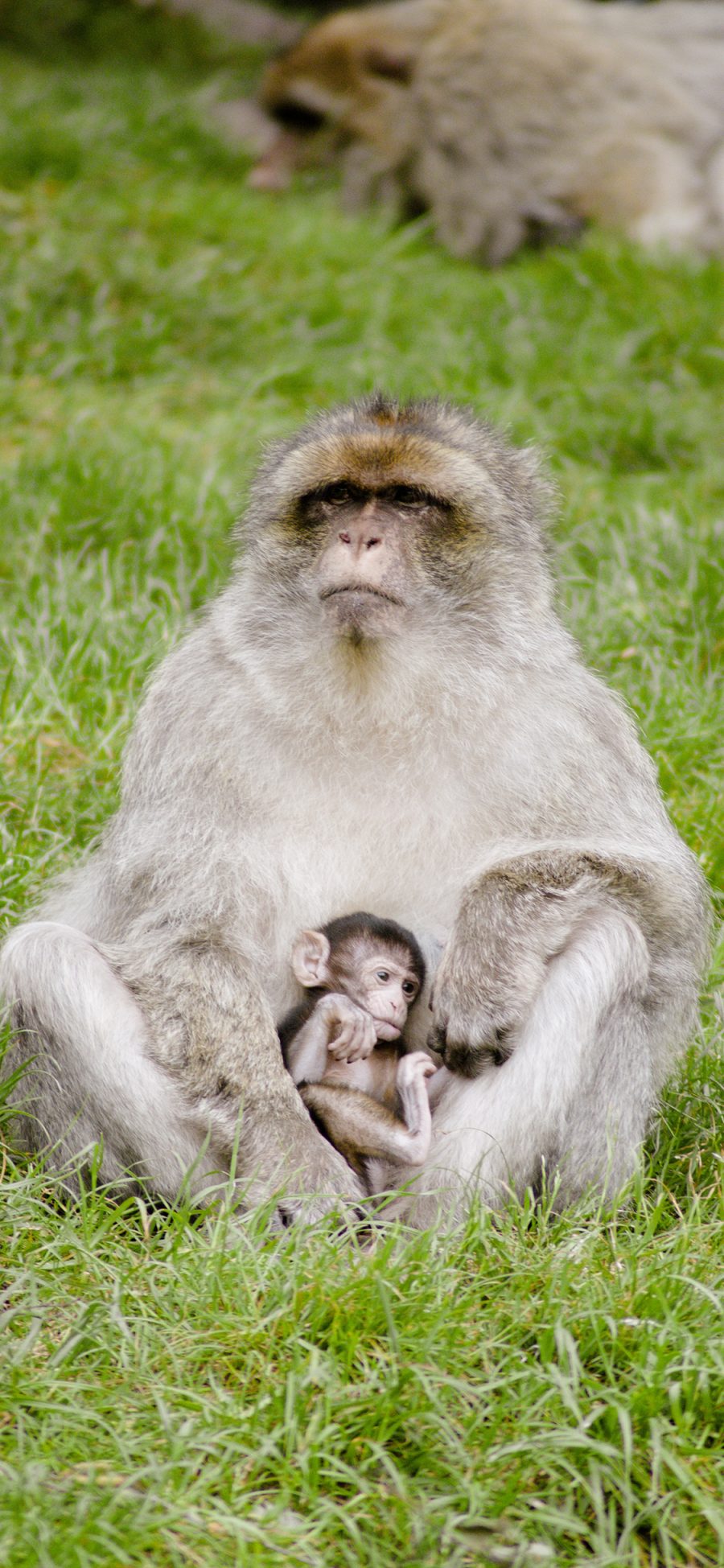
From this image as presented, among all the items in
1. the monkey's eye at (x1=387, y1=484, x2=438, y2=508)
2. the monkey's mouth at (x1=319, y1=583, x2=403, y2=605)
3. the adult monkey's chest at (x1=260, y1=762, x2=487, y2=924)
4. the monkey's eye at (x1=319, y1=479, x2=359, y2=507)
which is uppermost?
the monkey's eye at (x1=387, y1=484, x2=438, y2=508)

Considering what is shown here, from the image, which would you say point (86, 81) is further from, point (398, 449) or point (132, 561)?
point (398, 449)

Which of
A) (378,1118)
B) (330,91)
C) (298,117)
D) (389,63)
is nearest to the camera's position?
(378,1118)

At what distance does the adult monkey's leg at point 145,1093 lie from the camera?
3.55 metres

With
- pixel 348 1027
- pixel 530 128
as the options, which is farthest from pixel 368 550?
pixel 530 128

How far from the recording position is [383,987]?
374cm

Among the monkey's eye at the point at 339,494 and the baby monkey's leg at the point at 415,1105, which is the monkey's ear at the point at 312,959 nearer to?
the baby monkey's leg at the point at 415,1105

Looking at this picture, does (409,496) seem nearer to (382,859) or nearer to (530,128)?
(382,859)

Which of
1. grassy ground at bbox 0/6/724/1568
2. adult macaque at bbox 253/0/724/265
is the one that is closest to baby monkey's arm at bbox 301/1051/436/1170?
grassy ground at bbox 0/6/724/1568

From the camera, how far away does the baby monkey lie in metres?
3.68

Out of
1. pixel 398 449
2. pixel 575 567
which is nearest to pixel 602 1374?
pixel 398 449

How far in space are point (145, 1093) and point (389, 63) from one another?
8.74 m

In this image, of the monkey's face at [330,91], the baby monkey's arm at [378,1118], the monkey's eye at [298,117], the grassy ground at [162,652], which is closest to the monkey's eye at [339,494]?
the baby monkey's arm at [378,1118]

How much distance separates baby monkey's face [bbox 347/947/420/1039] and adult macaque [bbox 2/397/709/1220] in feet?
0.31

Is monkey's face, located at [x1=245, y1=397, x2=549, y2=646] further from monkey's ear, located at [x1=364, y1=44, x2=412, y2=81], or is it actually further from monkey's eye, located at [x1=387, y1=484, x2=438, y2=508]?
monkey's ear, located at [x1=364, y1=44, x2=412, y2=81]
